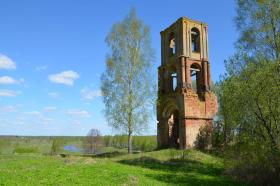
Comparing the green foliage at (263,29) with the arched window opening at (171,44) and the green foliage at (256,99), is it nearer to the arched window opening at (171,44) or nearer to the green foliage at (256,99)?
the green foliage at (256,99)

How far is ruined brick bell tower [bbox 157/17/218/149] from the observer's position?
3027 cm

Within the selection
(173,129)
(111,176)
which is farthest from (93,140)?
(111,176)

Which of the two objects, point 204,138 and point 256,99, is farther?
point 204,138

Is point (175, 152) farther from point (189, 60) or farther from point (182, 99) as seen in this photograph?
point (189, 60)

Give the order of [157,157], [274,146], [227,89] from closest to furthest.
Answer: [274,146] < [227,89] < [157,157]

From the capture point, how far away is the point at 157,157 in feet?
87.9

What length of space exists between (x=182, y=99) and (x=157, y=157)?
6.66 m

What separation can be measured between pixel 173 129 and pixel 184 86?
6294 mm

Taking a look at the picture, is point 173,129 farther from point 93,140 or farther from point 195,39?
point 93,140

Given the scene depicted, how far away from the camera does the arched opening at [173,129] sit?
3428cm

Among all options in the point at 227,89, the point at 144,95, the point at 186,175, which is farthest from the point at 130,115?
the point at 227,89

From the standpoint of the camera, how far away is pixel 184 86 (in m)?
30.7

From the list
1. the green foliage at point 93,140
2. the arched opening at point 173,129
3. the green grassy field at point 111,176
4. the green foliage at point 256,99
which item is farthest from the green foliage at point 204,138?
the green foliage at point 93,140

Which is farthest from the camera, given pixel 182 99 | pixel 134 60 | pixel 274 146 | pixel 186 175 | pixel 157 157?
pixel 134 60
